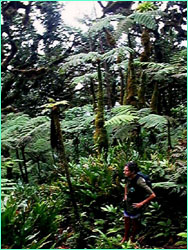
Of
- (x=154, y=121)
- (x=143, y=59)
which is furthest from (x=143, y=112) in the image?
(x=143, y=59)

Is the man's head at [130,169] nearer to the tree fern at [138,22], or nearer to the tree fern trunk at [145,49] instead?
the tree fern at [138,22]

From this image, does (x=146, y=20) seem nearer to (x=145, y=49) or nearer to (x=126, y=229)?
(x=145, y=49)

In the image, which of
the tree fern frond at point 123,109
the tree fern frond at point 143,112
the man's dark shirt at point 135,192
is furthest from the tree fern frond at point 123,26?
the man's dark shirt at point 135,192

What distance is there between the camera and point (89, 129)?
645 centimetres

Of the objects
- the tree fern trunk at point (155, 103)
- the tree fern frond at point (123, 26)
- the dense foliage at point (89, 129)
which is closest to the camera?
the dense foliage at point (89, 129)

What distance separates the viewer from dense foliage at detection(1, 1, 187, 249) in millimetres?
3758

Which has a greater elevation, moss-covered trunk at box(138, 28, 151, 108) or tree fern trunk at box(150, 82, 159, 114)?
moss-covered trunk at box(138, 28, 151, 108)

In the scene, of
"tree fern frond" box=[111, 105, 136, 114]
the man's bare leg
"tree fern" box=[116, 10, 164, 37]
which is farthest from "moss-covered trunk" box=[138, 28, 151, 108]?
the man's bare leg

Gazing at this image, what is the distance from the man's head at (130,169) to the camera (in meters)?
3.45

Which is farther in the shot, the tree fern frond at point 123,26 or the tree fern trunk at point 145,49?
the tree fern trunk at point 145,49

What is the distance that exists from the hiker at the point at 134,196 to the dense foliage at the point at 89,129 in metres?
0.17

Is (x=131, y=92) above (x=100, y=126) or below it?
above

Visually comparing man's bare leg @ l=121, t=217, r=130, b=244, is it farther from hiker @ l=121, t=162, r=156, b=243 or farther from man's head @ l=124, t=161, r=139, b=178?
man's head @ l=124, t=161, r=139, b=178

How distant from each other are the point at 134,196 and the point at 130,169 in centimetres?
28
